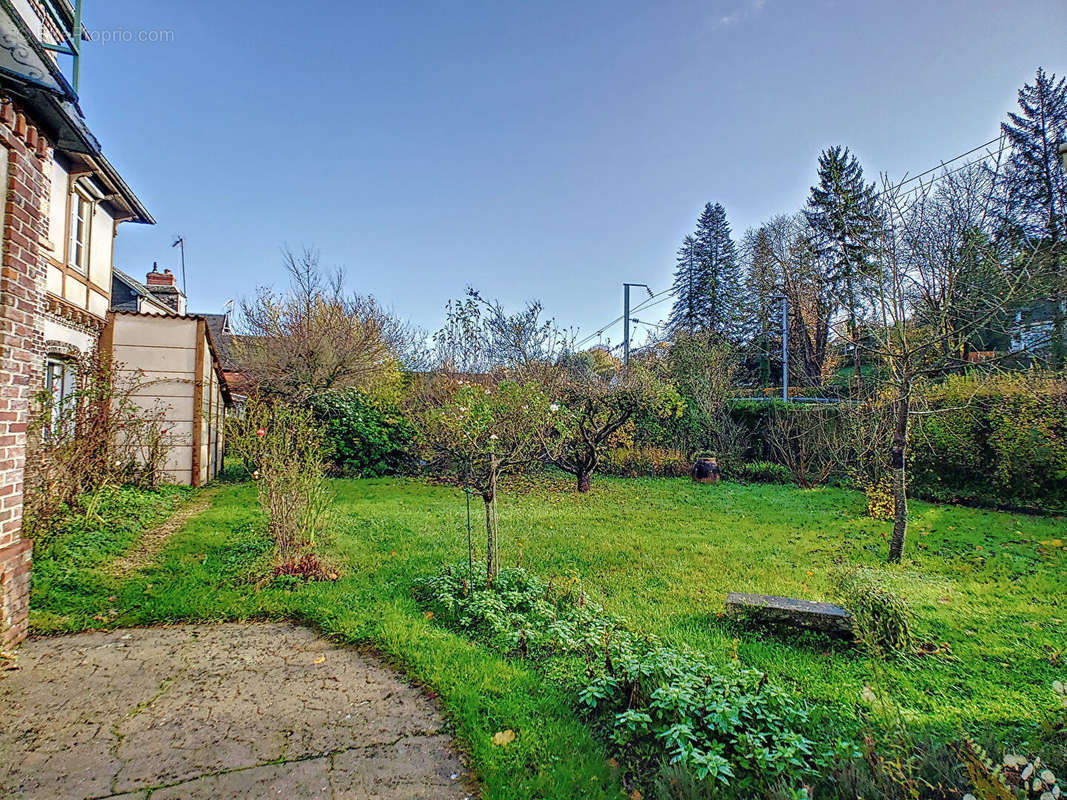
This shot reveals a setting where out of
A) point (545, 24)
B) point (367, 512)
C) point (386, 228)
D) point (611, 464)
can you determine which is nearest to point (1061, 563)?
point (611, 464)

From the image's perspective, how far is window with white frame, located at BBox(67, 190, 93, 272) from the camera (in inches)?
334

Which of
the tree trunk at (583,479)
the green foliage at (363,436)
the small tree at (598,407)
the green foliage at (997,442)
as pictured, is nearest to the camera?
the green foliage at (997,442)

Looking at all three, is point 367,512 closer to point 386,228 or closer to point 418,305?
point 386,228

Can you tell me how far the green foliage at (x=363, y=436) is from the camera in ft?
37.2

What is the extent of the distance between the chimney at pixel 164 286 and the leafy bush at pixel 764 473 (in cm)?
1764

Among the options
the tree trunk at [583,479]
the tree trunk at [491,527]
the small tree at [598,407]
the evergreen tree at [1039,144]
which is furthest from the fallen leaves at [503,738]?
the evergreen tree at [1039,144]

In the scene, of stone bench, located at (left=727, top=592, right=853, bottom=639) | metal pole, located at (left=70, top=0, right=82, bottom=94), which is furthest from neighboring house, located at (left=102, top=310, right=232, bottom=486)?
stone bench, located at (left=727, top=592, right=853, bottom=639)

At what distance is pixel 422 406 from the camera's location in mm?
12047

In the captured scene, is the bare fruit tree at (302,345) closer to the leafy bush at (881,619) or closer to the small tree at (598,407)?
the small tree at (598,407)

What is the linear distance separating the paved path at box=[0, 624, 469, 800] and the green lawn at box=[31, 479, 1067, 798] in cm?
24

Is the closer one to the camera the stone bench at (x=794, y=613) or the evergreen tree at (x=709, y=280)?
the stone bench at (x=794, y=613)

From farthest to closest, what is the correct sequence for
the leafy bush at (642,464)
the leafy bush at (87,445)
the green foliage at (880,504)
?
the leafy bush at (642,464)
the green foliage at (880,504)
the leafy bush at (87,445)

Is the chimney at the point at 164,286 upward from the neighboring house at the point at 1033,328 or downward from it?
upward

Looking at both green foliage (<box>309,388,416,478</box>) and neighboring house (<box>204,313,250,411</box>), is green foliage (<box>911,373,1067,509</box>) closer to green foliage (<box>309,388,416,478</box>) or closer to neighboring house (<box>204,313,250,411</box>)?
green foliage (<box>309,388,416,478</box>)
